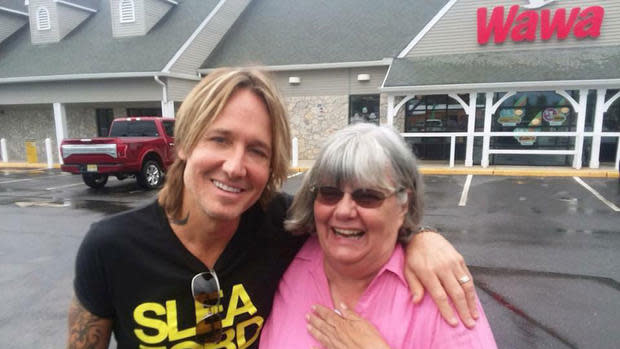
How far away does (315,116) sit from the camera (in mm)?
16312

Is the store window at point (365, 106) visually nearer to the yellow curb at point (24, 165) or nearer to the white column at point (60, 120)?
the white column at point (60, 120)

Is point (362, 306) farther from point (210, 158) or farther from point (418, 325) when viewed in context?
point (210, 158)

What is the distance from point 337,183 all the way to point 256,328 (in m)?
0.77

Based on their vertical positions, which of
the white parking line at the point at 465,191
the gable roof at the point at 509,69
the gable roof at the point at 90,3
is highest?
the gable roof at the point at 90,3

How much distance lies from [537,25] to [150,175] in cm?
1313

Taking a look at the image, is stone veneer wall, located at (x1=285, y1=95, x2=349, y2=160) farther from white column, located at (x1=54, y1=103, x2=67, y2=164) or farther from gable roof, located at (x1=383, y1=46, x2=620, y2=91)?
white column, located at (x1=54, y1=103, x2=67, y2=164)

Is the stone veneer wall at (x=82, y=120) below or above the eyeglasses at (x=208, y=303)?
above

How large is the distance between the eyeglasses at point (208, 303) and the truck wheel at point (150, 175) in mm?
9974

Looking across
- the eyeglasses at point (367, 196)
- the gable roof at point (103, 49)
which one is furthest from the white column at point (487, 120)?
the eyeglasses at point (367, 196)

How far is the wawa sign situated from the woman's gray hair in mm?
13802

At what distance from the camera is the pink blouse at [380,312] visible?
1492 mm

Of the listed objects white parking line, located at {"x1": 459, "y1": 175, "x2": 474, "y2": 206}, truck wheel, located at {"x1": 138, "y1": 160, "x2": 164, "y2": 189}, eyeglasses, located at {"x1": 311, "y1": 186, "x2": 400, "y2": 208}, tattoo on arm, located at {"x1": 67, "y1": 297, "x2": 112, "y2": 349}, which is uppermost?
eyeglasses, located at {"x1": 311, "y1": 186, "x2": 400, "y2": 208}

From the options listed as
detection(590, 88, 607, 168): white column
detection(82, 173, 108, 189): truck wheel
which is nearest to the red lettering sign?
detection(590, 88, 607, 168): white column

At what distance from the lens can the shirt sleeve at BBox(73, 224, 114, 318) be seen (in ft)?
5.19
